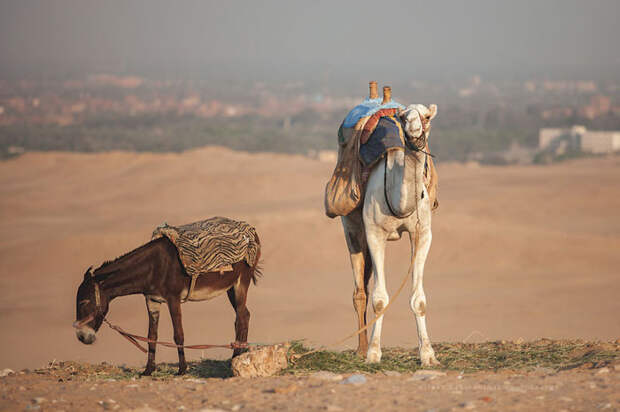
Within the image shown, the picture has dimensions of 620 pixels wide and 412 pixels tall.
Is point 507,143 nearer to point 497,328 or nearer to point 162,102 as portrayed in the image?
point 497,328

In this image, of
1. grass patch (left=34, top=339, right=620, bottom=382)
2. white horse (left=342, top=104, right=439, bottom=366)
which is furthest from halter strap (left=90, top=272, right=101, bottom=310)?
white horse (left=342, top=104, right=439, bottom=366)

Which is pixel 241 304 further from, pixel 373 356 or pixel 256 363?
pixel 373 356

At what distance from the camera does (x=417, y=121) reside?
8055 millimetres

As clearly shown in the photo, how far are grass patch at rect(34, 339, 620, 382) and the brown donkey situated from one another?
494 millimetres

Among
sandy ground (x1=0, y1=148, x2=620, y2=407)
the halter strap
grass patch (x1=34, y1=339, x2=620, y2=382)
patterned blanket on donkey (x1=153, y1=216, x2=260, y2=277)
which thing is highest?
patterned blanket on donkey (x1=153, y1=216, x2=260, y2=277)

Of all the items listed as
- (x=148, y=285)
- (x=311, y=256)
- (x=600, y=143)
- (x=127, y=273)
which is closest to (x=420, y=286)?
(x=148, y=285)

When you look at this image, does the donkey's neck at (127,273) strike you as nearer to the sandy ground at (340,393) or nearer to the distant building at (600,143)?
the sandy ground at (340,393)

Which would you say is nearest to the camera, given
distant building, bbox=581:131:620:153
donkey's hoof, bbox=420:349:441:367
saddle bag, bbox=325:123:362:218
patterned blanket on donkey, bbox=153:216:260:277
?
patterned blanket on donkey, bbox=153:216:260:277

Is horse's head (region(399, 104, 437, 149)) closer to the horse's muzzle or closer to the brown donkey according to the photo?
the brown donkey

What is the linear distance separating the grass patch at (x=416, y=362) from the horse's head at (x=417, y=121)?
7.64 feet

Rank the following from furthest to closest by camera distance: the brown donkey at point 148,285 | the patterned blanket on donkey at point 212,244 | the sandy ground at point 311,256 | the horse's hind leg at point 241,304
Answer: the sandy ground at point 311,256 < the horse's hind leg at point 241,304 < the patterned blanket on donkey at point 212,244 < the brown donkey at point 148,285

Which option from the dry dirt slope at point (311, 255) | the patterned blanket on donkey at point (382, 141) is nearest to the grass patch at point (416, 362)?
the patterned blanket on donkey at point (382, 141)

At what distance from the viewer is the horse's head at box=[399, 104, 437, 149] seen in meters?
8.05

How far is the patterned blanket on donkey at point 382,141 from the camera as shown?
9.05 meters
